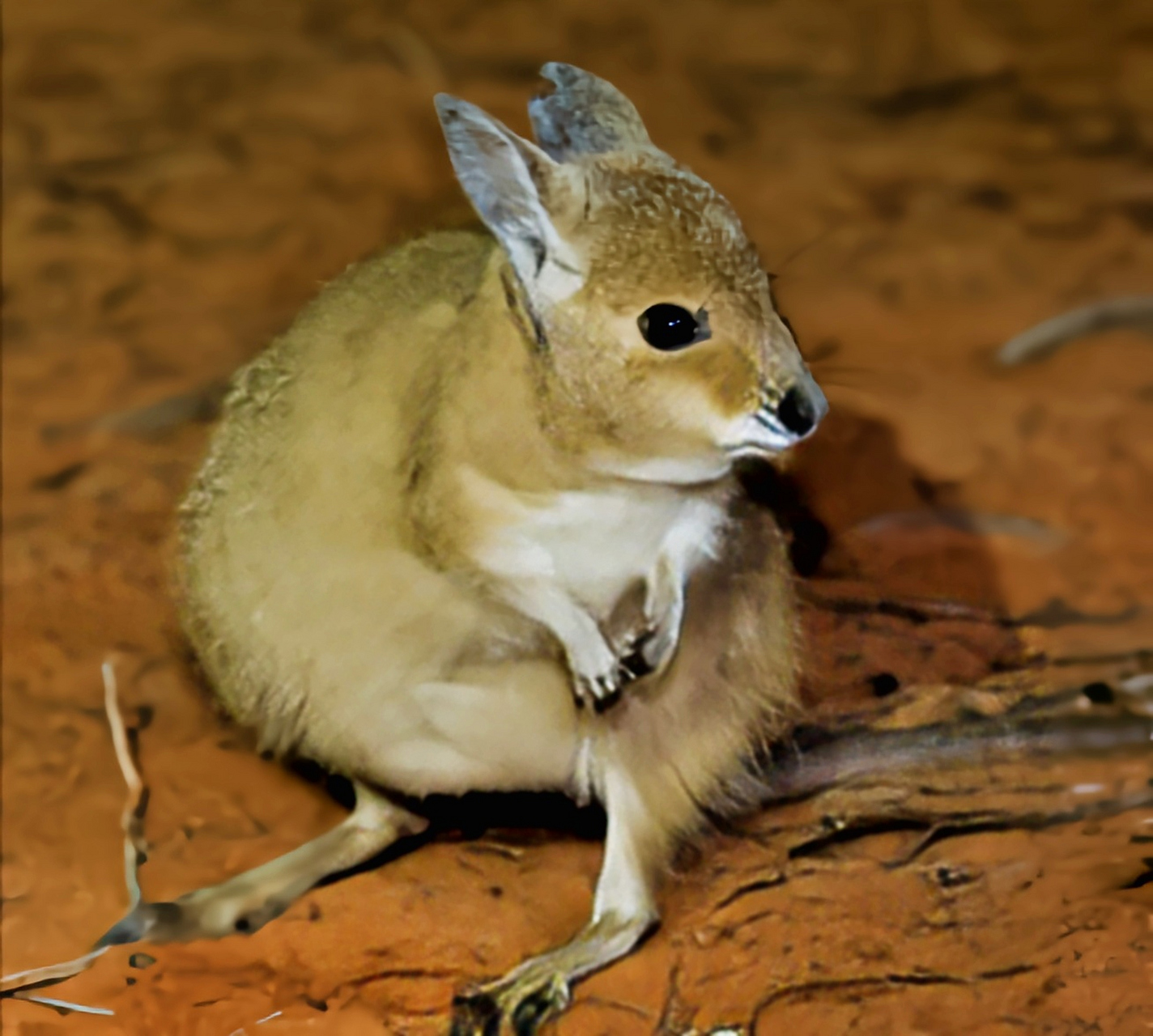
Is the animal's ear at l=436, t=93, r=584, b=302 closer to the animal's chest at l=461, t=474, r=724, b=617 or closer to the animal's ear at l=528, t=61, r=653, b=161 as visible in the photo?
the animal's ear at l=528, t=61, r=653, b=161

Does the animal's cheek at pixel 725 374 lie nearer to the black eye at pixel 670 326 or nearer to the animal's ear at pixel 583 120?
the black eye at pixel 670 326

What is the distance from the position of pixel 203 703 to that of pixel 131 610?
161 millimetres

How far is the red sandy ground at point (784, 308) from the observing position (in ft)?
4.67

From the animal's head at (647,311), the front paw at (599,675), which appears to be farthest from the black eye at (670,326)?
the front paw at (599,675)

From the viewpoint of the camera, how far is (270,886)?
1507mm

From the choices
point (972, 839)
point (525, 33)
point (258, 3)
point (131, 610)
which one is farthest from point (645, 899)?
point (258, 3)

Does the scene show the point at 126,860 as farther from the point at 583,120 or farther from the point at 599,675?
the point at 583,120

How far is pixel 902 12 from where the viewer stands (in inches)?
58.8

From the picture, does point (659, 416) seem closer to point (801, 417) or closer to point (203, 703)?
point (801, 417)

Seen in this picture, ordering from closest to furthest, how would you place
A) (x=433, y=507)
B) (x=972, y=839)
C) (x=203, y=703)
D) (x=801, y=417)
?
1. (x=801, y=417)
2. (x=433, y=507)
3. (x=972, y=839)
4. (x=203, y=703)

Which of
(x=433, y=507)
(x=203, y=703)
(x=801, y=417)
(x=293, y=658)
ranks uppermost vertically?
(x=801, y=417)

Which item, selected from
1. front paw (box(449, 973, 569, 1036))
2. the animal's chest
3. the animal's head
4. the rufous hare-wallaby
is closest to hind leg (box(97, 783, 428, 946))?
the rufous hare-wallaby

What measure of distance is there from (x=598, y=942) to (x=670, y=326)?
688mm

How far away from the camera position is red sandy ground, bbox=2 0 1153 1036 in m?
1.42
